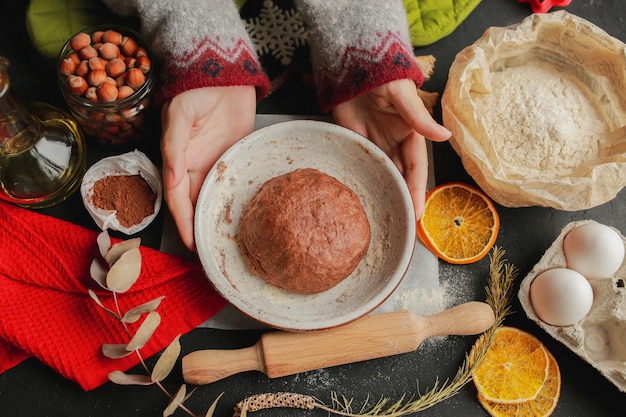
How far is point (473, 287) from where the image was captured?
1.62 m

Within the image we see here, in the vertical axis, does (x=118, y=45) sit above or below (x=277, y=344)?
above

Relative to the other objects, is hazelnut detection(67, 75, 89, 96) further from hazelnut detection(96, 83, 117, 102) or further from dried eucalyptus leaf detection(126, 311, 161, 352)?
dried eucalyptus leaf detection(126, 311, 161, 352)

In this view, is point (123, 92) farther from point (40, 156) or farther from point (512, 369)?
point (512, 369)

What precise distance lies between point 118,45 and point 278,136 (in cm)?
48

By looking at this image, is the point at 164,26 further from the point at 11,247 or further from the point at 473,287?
the point at 473,287

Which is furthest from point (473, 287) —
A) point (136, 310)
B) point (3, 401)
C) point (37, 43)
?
point (37, 43)

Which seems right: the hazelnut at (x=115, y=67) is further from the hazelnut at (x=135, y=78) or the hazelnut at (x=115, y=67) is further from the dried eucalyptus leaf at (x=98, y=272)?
the dried eucalyptus leaf at (x=98, y=272)

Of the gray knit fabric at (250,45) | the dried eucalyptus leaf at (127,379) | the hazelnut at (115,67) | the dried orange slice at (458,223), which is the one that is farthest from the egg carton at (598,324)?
the hazelnut at (115,67)

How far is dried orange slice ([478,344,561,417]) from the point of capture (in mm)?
1497

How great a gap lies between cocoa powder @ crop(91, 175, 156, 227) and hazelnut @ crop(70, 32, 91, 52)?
1.12 feet

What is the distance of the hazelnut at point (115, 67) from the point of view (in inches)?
57.1

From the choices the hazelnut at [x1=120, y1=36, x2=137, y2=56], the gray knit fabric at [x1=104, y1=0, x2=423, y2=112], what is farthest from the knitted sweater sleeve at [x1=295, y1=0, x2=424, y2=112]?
the hazelnut at [x1=120, y1=36, x2=137, y2=56]

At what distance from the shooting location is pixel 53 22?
165cm

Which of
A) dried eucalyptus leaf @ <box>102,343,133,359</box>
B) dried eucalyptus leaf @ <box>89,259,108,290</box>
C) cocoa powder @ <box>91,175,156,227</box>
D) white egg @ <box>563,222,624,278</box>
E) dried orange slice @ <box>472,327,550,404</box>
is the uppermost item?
cocoa powder @ <box>91,175,156,227</box>
